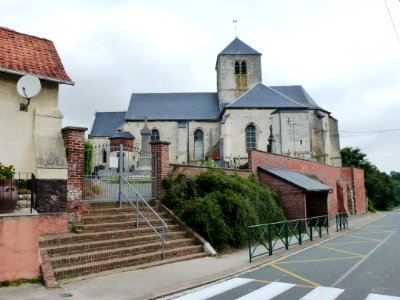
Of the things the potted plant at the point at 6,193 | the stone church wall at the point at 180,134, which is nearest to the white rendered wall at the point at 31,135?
the potted plant at the point at 6,193

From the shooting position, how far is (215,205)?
10.9m

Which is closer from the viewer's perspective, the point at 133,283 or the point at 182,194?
the point at 133,283

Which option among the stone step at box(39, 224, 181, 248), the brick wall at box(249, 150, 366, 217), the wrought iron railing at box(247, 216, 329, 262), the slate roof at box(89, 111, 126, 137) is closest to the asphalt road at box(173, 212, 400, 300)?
the wrought iron railing at box(247, 216, 329, 262)

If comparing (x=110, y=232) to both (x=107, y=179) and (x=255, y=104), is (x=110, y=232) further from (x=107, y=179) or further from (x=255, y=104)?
(x=255, y=104)

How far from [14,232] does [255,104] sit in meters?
29.9

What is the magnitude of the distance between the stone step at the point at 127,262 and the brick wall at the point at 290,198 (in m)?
6.83

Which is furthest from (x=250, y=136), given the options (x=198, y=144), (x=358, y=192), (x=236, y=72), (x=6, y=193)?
(x=6, y=193)

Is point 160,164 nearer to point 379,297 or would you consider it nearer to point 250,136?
point 379,297

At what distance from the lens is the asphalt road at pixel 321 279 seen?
5.97 meters

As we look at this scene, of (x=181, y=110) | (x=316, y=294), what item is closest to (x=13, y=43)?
(x=316, y=294)

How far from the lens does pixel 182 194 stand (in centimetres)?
1160

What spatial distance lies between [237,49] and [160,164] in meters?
32.4

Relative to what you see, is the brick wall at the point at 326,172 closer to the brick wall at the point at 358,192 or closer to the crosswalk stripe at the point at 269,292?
the brick wall at the point at 358,192

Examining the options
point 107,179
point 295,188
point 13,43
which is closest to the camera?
point 13,43
